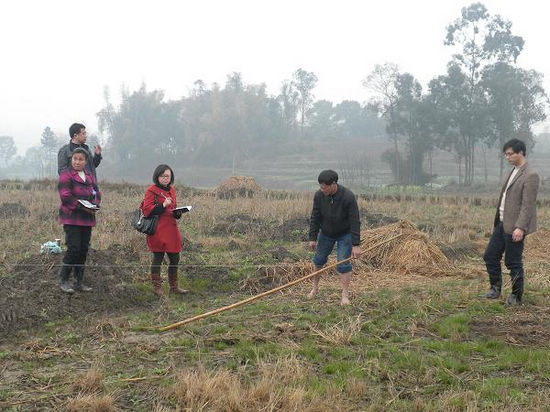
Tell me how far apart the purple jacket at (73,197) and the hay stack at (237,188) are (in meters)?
13.3

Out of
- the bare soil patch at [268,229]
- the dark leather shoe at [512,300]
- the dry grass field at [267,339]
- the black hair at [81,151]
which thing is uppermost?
the black hair at [81,151]

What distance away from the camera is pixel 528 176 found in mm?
5484

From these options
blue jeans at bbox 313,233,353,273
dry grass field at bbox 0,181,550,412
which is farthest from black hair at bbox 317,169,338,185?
dry grass field at bbox 0,181,550,412

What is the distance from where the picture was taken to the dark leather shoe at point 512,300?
5.69 m

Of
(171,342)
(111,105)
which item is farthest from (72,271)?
(111,105)

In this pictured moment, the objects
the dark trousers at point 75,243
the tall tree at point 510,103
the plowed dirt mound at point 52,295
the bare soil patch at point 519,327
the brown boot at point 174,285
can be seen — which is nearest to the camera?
the bare soil patch at point 519,327

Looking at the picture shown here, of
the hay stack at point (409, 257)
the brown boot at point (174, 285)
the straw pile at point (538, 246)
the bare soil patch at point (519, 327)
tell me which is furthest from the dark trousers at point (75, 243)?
the straw pile at point (538, 246)

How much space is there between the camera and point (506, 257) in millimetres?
5676

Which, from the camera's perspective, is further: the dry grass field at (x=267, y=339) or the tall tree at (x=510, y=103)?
the tall tree at (x=510, y=103)

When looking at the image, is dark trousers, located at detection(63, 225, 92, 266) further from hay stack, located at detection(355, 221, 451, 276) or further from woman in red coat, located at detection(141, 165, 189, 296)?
hay stack, located at detection(355, 221, 451, 276)

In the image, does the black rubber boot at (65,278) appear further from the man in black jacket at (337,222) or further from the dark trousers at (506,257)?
the dark trousers at (506,257)

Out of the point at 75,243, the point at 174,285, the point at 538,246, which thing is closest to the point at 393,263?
the point at 174,285

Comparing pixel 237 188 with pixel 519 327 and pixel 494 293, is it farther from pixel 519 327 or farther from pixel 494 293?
pixel 519 327

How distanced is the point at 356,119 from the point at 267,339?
77.0 meters
